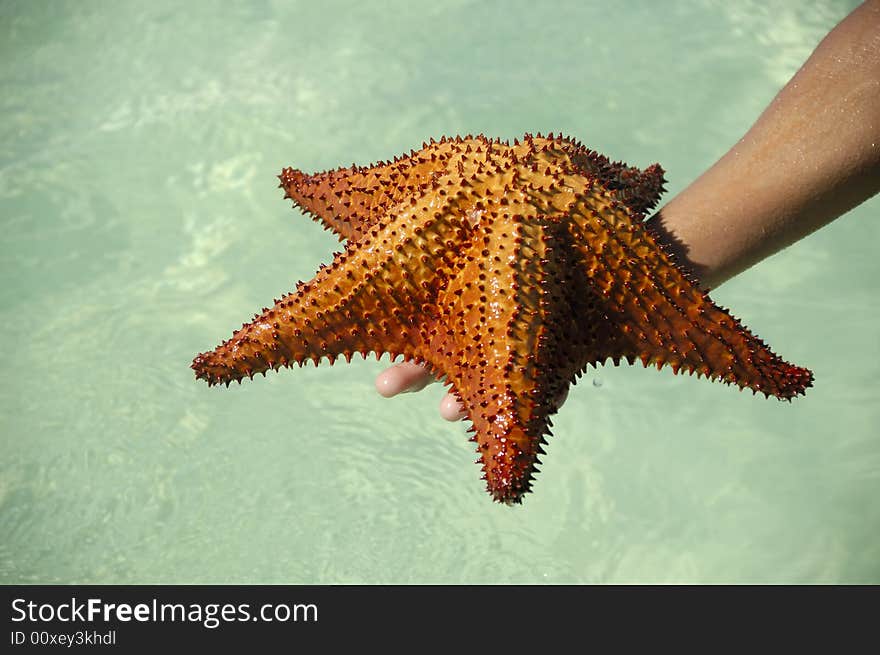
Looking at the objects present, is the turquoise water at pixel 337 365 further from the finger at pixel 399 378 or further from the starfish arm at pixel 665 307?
the starfish arm at pixel 665 307

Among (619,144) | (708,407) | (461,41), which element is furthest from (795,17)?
(708,407)

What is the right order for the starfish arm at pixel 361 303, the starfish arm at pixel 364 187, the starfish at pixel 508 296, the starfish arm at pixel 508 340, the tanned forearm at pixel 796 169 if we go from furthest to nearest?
1. the tanned forearm at pixel 796 169
2. the starfish arm at pixel 364 187
3. the starfish arm at pixel 361 303
4. the starfish at pixel 508 296
5. the starfish arm at pixel 508 340

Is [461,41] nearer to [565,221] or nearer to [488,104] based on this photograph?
[488,104]

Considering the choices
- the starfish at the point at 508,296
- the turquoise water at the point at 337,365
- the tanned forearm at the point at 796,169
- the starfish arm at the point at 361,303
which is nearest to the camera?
the starfish at the point at 508,296

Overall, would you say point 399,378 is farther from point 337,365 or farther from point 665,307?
point 337,365

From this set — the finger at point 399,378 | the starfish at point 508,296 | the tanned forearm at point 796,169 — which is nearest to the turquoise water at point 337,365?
the finger at point 399,378

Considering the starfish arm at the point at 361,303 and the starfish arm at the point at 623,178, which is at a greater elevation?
the starfish arm at the point at 623,178

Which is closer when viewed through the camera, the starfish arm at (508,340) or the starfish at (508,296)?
the starfish arm at (508,340)

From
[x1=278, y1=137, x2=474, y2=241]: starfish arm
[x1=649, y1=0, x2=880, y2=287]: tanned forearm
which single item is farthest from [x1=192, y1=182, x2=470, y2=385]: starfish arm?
[x1=649, y1=0, x2=880, y2=287]: tanned forearm
